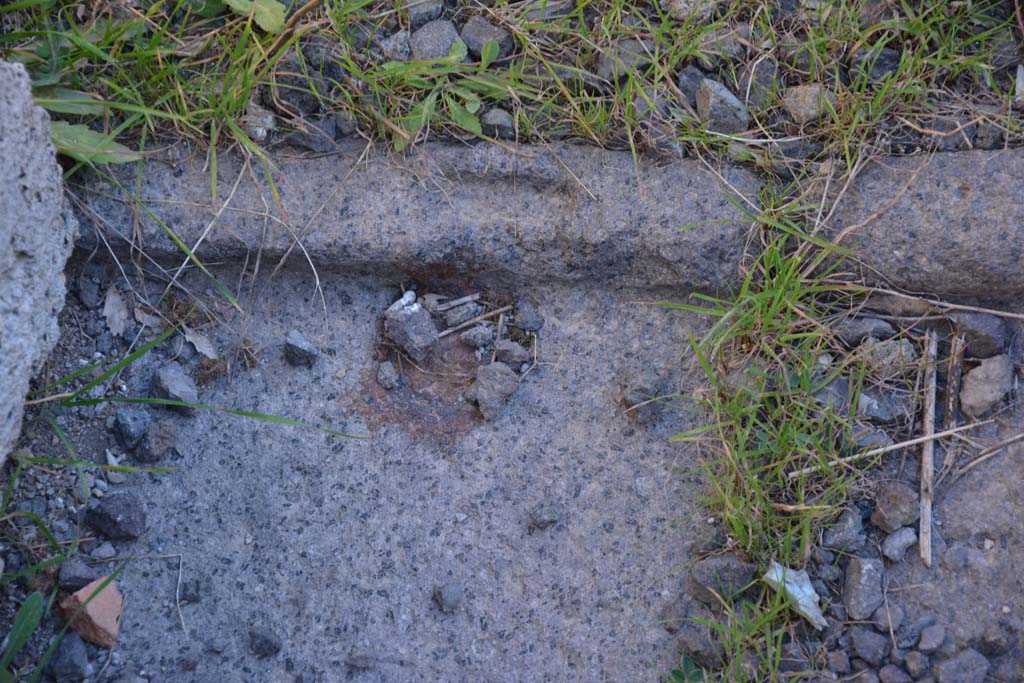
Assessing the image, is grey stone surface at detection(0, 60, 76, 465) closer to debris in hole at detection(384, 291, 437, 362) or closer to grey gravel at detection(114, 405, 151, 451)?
grey gravel at detection(114, 405, 151, 451)

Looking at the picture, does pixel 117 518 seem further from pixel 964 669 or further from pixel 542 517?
pixel 964 669

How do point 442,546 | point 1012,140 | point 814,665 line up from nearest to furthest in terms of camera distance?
point 814,665 < point 442,546 < point 1012,140

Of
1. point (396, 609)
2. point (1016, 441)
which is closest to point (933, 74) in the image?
point (1016, 441)

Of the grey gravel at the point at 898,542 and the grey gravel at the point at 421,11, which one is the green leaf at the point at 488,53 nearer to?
the grey gravel at the point at 421,11

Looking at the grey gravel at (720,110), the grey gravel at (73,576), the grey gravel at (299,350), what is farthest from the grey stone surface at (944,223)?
the grey gravel at (73,576)

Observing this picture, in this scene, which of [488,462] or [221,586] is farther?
[488,462]

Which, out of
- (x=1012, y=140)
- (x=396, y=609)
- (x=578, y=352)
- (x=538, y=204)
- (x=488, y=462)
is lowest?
(x=396, y=609)

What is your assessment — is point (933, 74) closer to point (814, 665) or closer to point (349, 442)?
point (814, 665)

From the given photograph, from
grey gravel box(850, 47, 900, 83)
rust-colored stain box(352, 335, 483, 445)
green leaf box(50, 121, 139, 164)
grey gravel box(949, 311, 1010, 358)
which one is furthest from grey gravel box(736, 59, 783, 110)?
green leaf box(50, 121, 139, 164)
